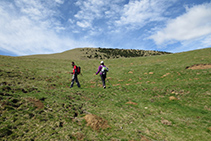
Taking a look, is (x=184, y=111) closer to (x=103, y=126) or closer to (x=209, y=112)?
(x=209, y=112)

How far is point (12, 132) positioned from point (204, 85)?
56.2 ft

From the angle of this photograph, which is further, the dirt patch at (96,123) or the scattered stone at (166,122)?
the scattered stone at (166,122)

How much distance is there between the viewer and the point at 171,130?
659 cm

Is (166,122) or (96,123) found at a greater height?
(96,123)

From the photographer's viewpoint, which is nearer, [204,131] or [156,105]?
[204,131]

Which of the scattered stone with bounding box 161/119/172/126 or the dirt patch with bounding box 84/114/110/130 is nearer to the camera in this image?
the dirt patch with bounding box 84/114/110/130

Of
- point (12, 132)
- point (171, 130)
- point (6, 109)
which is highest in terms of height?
point (6, 109)

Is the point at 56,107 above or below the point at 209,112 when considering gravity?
above

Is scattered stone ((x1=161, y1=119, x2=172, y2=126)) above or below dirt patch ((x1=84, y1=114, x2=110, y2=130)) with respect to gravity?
below

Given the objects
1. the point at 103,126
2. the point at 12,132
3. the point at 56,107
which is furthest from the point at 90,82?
the point at 12,132

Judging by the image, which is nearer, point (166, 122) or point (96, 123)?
point (96, 123)

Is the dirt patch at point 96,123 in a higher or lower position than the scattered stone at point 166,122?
higher

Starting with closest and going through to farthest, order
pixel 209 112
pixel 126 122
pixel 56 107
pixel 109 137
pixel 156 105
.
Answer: pixel 109 137 → pixel 126 122 → pixel 56 107 → pixel 209 112 → pixel 156 105

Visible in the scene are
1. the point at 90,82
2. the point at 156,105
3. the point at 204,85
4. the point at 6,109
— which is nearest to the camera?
the point at 6,109
